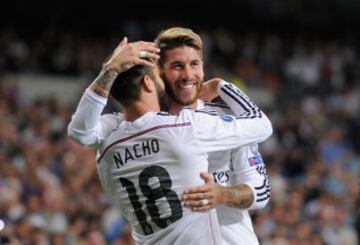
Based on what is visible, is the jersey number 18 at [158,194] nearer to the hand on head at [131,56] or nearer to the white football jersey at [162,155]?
the white football jersey at [162,155]

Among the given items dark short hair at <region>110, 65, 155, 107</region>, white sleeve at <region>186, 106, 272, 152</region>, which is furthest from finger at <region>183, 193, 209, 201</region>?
dark short hair at <region>110, 65, 155, 107</region>

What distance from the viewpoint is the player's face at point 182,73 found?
5.02 meters

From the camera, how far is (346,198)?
44.6 feet

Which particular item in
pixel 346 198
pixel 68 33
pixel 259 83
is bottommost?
pixel 346 198

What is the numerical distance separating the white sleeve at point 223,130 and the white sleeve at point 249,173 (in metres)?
0.22

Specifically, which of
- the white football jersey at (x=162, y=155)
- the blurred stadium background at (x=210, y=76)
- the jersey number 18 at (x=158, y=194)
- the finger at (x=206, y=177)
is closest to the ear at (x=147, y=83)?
the white football jersey at (x=162, y=155)

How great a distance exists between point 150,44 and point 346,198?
30.5 ft

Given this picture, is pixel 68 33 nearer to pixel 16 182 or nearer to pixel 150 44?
pixel 16 182

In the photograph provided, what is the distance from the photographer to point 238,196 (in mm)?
4801

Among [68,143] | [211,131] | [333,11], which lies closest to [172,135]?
[211,131]

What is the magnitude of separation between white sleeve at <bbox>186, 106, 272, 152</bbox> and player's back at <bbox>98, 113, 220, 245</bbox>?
1.9 inches

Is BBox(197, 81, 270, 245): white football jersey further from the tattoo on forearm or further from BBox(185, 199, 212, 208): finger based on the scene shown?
the tattoo on forearm

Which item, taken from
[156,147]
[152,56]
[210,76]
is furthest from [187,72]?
[210,76]

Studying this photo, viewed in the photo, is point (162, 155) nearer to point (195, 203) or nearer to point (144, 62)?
point (195, 203)
